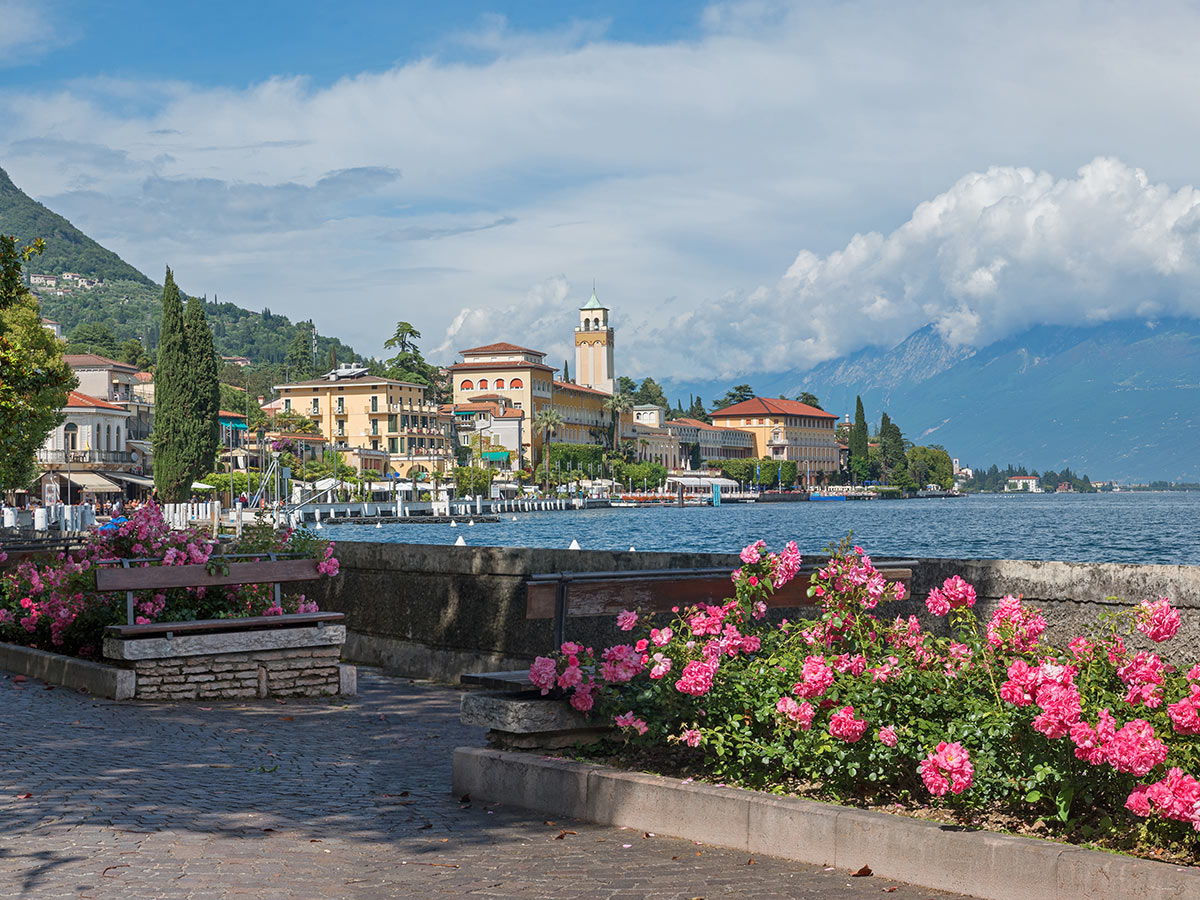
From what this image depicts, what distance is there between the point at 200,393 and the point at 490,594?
79.5m

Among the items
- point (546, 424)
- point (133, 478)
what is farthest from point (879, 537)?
point (546, 424)

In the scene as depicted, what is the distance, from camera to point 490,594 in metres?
11.5

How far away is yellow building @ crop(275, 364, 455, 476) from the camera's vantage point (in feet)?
517

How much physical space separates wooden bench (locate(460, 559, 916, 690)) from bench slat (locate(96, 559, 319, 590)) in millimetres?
3778

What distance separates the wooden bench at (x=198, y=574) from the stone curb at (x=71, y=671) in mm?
398

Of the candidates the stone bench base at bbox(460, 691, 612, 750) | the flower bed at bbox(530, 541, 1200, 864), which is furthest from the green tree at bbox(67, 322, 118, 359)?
the flower bed at bbox(530, 541, 1200, 864)

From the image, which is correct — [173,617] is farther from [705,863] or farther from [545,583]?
[705,863]

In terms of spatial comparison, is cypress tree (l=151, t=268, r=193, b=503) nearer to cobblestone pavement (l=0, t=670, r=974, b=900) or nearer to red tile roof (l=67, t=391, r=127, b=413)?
red tile roof (l=67, t=391, r=127, b=413)

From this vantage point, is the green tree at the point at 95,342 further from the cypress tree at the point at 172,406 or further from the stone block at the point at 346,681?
the stone block at the point at 346,681

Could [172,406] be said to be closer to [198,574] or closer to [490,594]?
[490,594]

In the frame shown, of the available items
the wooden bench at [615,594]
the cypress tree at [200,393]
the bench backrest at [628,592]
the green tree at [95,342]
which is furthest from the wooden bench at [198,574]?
the green tree at [95,342]

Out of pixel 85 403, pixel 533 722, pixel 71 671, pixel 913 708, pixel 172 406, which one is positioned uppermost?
pixel 85 403

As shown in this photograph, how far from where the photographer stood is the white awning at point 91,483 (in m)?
99.6

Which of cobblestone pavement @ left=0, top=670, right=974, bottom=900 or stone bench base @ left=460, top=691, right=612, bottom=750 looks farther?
stone bench base @ left=460, top=691, right=612, bottom=750
